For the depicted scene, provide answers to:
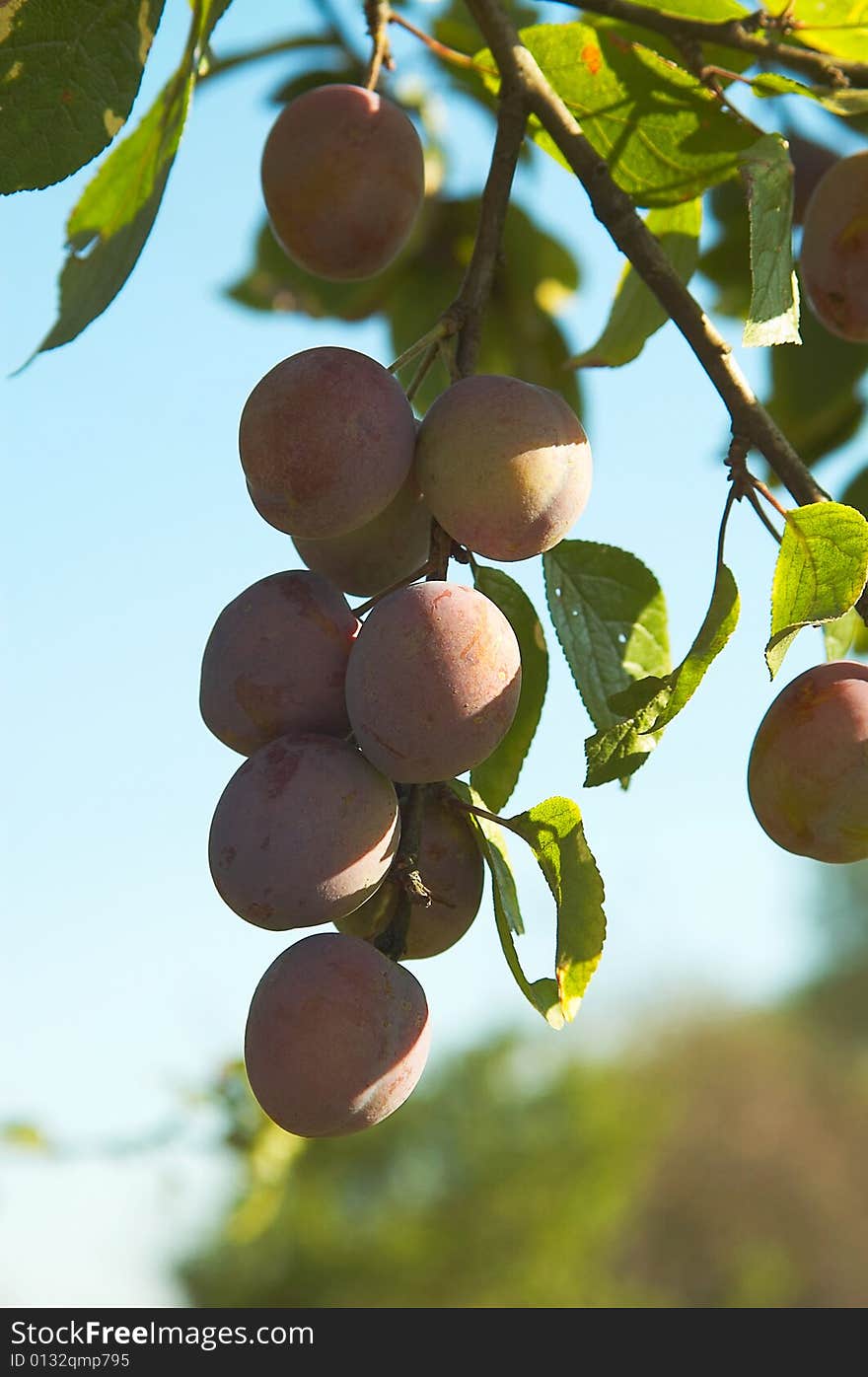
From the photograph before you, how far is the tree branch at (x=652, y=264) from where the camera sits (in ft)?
1.59

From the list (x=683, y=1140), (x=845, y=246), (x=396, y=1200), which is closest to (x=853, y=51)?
(x=845, y=246)

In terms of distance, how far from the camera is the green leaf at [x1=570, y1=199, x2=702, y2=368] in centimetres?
70

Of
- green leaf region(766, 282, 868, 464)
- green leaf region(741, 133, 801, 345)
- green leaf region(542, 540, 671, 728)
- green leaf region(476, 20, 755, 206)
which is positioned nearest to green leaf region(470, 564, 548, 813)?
green leaf region(542, 540, 671, 728)

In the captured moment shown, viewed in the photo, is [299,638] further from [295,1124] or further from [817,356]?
[817,356]

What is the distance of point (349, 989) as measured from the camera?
42 centimetres

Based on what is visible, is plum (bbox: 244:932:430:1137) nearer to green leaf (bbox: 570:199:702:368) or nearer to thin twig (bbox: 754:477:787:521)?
thin twig (bbox: 754:477:787:521)

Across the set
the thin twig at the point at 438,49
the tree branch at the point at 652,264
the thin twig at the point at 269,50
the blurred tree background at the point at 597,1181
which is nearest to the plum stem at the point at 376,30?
the thin twig at the point at 438,49

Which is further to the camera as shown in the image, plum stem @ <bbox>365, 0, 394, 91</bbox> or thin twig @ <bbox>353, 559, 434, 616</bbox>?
plum stem @ <bbox>365, 0, 394, 91</bbox>

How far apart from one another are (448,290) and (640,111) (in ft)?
1.61

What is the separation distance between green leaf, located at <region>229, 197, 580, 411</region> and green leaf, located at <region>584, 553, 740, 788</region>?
637 mm

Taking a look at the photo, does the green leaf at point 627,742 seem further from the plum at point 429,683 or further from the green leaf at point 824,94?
the green leaf at point 824,94

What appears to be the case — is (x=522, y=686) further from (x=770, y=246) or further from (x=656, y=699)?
(x=770, y=246)

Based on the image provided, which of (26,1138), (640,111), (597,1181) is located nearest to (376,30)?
(640,111)

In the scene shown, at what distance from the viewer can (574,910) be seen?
1.47 ft
